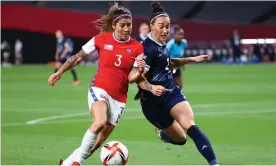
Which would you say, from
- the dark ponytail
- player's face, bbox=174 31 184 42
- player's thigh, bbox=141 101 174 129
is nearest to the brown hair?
the dark ponytail

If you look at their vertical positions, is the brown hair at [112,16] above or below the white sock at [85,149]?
above

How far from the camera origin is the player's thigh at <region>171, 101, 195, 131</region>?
10.0 meters

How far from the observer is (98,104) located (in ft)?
32.0

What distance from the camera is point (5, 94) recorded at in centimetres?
2533

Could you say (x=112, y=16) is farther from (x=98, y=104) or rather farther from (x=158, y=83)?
(x=98, y=104)

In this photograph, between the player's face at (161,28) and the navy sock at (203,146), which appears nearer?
the navy sock at (203,146)

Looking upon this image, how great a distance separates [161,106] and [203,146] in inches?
39.9

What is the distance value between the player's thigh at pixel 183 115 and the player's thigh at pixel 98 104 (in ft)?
3.50

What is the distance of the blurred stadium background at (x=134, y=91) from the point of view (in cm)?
1255

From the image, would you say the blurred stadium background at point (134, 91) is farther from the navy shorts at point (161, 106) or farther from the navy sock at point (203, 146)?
the navy sock at point (203, 146)

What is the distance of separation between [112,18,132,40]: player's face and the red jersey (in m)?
0.08

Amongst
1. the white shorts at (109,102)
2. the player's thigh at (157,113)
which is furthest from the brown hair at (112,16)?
the player's thigh at (157,113)

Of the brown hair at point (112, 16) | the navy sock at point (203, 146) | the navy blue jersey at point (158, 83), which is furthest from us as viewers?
the navy blue jersey at point (158, 83)

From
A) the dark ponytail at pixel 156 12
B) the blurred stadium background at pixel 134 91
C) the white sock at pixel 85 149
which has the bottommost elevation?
the blurred stadium background at pixel 134 91
